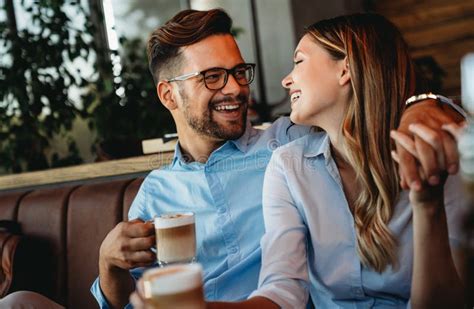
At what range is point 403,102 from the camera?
1.52 m

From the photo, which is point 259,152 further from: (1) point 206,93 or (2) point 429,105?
(2) point 429,105

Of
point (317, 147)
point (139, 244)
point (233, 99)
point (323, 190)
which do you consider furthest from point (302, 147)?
point (139, 244)

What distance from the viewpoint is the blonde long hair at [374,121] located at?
149 cm

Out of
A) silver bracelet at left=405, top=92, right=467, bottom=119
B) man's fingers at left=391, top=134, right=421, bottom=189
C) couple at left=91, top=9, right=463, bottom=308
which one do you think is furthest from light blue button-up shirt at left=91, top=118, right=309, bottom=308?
man's fingers at left=391, top=134, right=421, bottom=189

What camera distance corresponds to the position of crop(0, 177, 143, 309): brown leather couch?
2.48 meters

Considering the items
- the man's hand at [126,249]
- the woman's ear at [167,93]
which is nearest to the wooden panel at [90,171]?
the woman's ear at [167,93]

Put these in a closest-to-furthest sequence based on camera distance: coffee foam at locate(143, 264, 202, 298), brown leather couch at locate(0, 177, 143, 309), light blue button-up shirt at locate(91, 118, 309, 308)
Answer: coffee foam at locate(143, 264, 202, 298), light blue button-up shirt at locate(91, 118, 309, 308), brown leather couch at locate(0, 177, 143, 309)

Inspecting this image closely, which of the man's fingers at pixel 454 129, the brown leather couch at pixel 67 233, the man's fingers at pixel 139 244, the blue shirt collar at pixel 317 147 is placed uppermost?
the man's fingers at pixel 454 129

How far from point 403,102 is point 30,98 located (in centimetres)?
262

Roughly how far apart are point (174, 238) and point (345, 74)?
62cm

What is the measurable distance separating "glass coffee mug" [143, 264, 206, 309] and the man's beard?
1119 mm

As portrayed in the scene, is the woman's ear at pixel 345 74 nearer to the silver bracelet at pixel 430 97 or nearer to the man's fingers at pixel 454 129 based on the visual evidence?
the silver bracelet at pixel 430 97

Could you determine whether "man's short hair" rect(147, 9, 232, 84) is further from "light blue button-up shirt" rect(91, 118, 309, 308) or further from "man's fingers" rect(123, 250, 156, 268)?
"man's fingers" rect(123, 250, 156, 268)

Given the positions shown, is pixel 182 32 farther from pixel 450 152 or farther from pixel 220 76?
pixel 450 152
